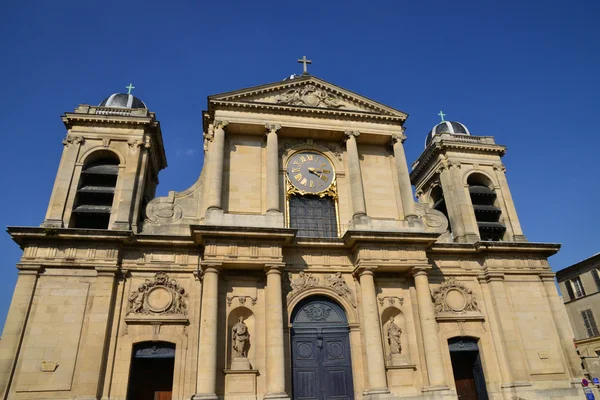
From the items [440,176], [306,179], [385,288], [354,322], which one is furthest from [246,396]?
[440,176]

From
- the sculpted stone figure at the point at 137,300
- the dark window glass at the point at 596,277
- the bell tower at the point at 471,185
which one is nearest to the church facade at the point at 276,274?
the sculpted stone figure at the point at 137,300

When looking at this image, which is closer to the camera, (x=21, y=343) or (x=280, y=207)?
(x=21, y=343)

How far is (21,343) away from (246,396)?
304 inches

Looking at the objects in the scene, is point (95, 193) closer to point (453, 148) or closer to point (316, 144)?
point (316, 144)

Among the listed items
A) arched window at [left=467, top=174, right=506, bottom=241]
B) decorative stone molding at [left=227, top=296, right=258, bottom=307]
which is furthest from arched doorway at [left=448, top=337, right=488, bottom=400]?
decorative stone molding at [left=227, top=296, right=258, bottom=307]

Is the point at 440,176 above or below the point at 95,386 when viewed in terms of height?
above

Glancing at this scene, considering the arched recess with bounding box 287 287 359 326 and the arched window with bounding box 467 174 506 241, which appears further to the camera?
the arched window with bounding box 467 174 506 241

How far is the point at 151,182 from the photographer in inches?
823

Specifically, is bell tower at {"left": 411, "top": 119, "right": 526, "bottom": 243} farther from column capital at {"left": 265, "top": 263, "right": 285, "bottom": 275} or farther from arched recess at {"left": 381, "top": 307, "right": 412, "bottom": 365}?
column capital at {"left": 265, "top": 263, "right": 285, "bottom": 275}

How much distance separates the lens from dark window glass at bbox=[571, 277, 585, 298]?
32294 millimetres

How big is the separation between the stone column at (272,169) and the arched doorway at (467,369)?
30.5 feet

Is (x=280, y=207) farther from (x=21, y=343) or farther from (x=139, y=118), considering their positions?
(x=21, y=343)

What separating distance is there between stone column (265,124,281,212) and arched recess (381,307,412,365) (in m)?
6.17

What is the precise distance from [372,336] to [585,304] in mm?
25068
